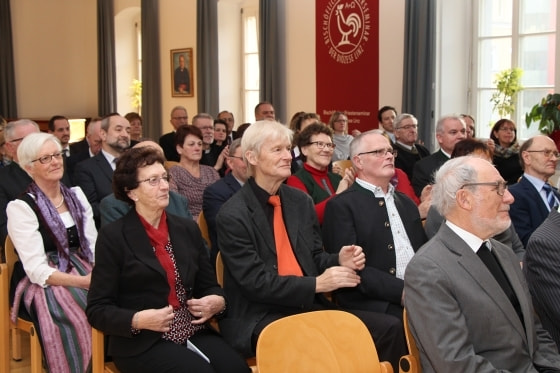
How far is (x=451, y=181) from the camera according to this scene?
2.72 meters

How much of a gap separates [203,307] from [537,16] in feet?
21.2

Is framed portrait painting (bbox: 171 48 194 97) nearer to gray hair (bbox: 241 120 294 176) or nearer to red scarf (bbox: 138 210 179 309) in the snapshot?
gray hair (bbox: 241 120 294 176)

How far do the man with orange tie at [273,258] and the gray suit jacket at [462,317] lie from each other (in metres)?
0.64

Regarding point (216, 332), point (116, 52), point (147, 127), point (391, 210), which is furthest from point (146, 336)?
point (116, 52)

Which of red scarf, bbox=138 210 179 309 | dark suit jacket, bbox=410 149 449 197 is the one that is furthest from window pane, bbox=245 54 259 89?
red scarf, bbox=138 210 179 309

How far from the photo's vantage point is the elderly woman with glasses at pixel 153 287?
2.86m

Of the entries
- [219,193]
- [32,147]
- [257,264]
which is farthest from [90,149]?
[257,264]

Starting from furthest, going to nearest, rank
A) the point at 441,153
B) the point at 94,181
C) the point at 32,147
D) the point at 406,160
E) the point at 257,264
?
the point at 406,160, the point at 441,153, the point at 94,181, the point at 32,147, the point at 257,264

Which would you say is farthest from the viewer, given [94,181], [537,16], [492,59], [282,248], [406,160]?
[492,59]

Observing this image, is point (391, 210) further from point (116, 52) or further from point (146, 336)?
point (116, 52)

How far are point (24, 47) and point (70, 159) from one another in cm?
828

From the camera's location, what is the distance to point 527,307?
8.66 feet

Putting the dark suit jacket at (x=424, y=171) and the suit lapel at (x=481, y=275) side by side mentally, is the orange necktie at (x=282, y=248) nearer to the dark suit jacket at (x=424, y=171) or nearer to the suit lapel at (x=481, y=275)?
the suit lapel at (x=481, y=275)

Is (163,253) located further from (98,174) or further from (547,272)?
(98,174)
